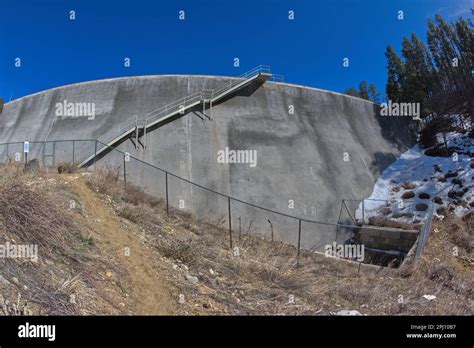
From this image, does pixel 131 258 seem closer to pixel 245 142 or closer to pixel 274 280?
pixel 274 280

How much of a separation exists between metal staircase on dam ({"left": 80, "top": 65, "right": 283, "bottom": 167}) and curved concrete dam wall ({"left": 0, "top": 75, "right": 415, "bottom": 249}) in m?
0.37

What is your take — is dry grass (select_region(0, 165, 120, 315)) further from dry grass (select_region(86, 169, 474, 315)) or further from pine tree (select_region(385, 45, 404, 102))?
pine tree (select_region(385, 45, 404, 102))

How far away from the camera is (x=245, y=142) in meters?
21.2

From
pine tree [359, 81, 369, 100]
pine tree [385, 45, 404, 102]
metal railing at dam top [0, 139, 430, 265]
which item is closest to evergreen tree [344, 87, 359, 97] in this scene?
pine tree [359, 81, 369, 100]

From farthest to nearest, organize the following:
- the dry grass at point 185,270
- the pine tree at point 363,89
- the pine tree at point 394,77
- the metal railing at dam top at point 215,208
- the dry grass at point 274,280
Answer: the pine tree at point 363,89, the pine tree at point 394,77, the metal railing at dam top at point 215,208, the dry grass at point 274,280, the dry grass at point 185,270

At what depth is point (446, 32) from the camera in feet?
126

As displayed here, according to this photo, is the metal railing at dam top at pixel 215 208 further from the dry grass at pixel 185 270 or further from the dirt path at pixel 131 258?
the dirt path at pixel 131 258

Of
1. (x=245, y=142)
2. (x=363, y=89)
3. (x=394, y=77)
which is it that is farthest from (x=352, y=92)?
(x=245, y=142)

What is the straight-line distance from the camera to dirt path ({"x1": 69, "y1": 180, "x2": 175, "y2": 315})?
21.5ft

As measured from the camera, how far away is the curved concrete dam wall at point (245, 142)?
738 inches

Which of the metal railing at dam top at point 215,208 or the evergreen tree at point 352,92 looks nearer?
the metal railing at dam top at point 215,208

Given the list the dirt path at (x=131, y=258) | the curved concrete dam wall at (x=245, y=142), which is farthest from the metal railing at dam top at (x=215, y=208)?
the dirt path at (x=131, y=258)

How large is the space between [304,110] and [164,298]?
20.2 m

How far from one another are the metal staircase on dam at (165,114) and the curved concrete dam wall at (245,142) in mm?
372
